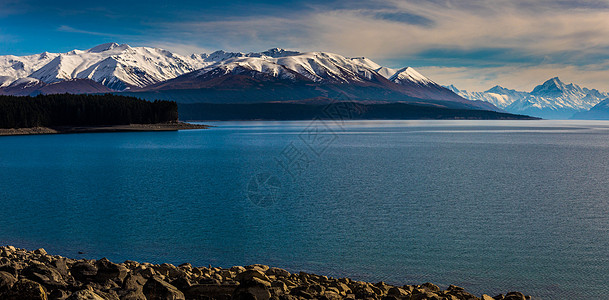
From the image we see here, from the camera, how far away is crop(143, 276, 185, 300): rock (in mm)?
11898

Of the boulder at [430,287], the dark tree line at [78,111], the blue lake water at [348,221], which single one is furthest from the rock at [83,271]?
the dark tree line at [78,111]

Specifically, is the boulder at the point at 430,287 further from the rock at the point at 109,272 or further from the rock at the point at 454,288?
the rock at the point at 109,272

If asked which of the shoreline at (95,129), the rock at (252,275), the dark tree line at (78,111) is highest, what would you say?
the dark tree line at (78,111)

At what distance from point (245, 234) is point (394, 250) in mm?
7610

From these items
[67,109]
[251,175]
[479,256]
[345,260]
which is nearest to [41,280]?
[345,260]

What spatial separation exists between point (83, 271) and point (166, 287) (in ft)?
12.6

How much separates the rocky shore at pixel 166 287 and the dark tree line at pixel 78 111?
144456 mm

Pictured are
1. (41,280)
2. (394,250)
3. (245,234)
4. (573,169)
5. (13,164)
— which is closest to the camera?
(41,280)

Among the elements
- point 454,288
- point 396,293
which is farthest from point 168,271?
point 454,288

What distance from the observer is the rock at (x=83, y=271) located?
46.2ft

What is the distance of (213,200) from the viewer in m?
33.2

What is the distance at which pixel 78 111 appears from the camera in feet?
509

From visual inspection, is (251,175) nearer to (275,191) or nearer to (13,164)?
(275,191)

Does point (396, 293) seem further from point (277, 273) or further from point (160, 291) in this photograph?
point (160, 291)
